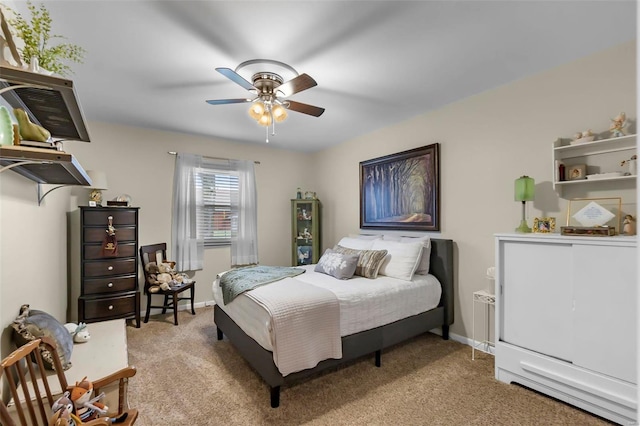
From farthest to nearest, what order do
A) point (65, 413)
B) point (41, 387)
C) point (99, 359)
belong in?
point (99, 359), point (41, 387), point (65, 413)

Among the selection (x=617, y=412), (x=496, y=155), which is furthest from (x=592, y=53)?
(x=617, y=412)

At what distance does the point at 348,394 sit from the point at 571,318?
172cm

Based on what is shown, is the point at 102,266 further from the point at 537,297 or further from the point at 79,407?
the point at 537,297

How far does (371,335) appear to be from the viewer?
246cm

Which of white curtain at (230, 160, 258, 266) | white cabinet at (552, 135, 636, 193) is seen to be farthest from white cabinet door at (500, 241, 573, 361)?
white curtain at (230, 160, 258, 266)

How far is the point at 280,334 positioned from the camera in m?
1.95

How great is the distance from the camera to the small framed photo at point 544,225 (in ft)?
7.55

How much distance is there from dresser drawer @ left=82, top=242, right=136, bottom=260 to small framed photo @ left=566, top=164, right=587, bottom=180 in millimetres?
4557

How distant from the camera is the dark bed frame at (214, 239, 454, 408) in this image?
201 centimetres

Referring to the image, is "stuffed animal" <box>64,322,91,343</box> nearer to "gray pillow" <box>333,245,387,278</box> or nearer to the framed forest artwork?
"gray pillow" <box>333,245,387,278</box>

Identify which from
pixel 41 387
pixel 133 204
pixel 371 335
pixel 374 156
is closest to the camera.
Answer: pixel 41 387

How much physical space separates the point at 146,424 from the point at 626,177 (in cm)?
370

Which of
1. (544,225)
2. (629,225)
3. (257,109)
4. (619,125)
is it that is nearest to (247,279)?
(257,109)

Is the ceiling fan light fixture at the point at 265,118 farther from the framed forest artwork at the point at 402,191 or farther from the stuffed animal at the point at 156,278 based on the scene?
the stuffed animal at the point at 156,278
